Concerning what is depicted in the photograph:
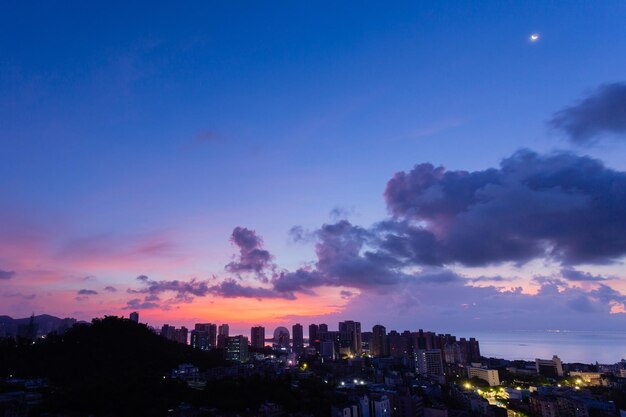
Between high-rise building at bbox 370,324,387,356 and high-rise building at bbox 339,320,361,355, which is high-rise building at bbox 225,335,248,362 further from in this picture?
high-rise building at bbox 370,324,387,356

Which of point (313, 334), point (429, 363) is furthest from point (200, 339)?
point (429, 363)

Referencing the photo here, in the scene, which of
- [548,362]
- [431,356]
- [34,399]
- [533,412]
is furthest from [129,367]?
[548,362]

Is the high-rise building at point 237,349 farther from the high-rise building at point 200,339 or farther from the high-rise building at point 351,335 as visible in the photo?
the high-rise building at point 351,335

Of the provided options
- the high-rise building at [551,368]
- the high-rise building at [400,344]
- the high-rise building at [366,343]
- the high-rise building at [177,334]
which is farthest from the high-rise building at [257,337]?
the high-rise building at [551,368]

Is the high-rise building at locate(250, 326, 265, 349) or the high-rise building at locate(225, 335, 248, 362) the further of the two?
the high-rise building at locate(250, 326, 265, 349)

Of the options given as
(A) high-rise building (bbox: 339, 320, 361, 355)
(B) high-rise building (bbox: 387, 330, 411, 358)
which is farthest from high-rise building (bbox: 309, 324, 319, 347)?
(B) high-rise building (bbox: 387, 330, 411, 358)

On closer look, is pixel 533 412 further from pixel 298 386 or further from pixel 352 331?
pixel 352 331

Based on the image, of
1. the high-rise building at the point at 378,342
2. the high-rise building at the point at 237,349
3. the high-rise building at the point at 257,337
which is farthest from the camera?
the high-rise building at the point at 257,337
